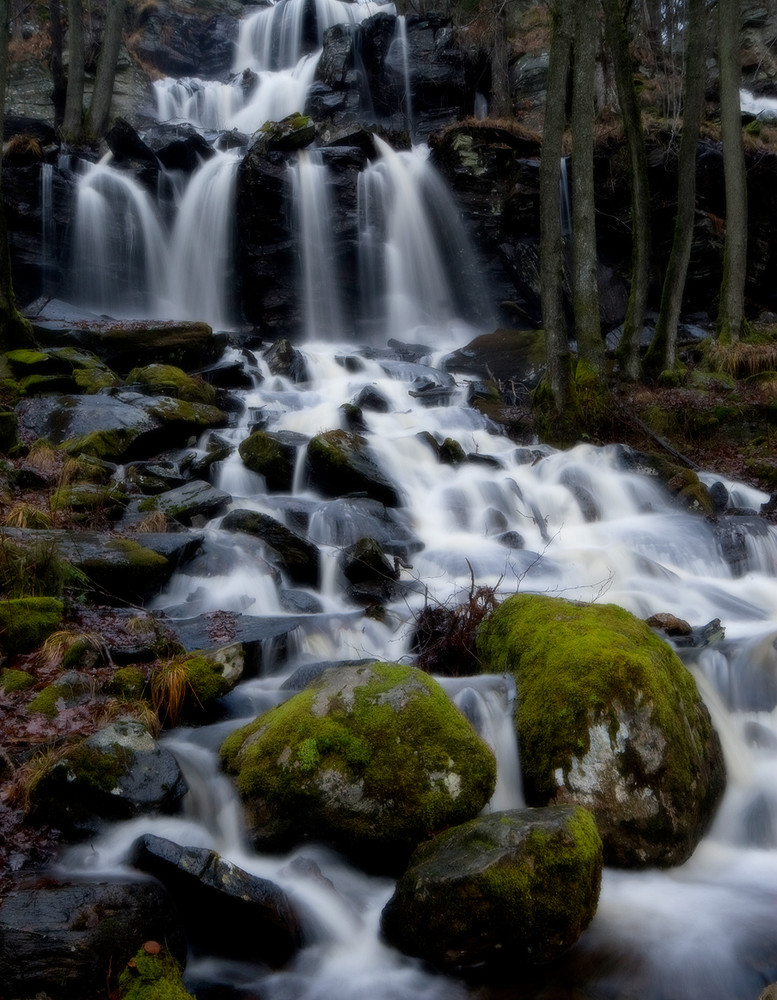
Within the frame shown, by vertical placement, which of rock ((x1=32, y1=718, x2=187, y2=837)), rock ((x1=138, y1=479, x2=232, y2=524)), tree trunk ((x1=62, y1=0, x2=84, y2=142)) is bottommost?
rock ((x1=32, y1=718, x2=187, y2=837))

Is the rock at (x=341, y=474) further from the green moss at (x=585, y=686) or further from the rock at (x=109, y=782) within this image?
the rock at (x=109, y=782)

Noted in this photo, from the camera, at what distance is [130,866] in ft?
11.0

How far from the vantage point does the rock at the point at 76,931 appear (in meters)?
2.74

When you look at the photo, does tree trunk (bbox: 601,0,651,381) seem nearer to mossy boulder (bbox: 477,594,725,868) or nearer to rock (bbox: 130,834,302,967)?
mossy boulder (bbox: 477,594,725,868)

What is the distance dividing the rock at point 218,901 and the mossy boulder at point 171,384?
915 cm

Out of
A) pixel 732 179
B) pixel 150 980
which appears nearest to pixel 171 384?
pixel 150 980

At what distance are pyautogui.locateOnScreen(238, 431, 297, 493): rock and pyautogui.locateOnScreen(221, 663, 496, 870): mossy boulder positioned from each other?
233 inches

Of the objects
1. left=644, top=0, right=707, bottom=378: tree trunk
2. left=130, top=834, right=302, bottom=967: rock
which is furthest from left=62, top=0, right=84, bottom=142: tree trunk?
left=130, top=834, right=302, bottom=967: rock

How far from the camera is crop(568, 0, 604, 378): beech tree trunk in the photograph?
11.7m

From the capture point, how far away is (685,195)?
13.2m

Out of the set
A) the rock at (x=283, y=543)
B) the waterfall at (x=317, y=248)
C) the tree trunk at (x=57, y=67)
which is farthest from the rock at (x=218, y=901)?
the tree trunk at (x=57, y=67)

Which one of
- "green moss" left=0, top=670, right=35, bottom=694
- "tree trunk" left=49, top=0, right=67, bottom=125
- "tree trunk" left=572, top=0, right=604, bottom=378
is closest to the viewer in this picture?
"green moss" left=0, top=670, right=35, bottom=694

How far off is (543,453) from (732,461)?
2756 mm

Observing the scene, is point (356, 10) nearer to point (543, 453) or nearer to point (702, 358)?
point (702, 358)
